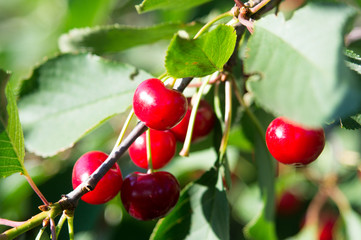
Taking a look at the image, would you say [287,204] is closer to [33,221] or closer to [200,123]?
[200,123]

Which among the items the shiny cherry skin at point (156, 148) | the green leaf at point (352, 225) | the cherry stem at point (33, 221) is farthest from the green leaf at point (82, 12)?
the green leaf at point (352, 225)

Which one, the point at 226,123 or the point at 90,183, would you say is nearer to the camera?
the point at 90,183

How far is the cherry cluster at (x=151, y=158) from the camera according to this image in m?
0.79

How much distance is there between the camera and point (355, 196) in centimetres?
202

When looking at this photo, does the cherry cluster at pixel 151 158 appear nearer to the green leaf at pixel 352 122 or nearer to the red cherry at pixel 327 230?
the green leaf at pixel 352 122

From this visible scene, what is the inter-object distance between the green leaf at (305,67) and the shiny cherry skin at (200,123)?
0.40m

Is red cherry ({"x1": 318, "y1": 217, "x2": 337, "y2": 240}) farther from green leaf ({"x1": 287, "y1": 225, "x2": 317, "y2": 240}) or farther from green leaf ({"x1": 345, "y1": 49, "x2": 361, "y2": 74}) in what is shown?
green leaf ({"x1": 345, "y1": 49, "x2": 361, "y2": 74})

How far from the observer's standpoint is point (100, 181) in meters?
0.88

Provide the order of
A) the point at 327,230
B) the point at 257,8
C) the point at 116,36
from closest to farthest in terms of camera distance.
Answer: the point at 257,8 < the point at 116,36 < the point at 327,230

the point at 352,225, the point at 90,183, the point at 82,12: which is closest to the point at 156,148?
the point at 90,183

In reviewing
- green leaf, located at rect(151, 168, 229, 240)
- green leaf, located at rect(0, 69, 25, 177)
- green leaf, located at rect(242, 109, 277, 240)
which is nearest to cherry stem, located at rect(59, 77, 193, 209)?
green leaf, located at rect(0, 69, 25, 177)

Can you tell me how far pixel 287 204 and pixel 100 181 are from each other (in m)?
1.38

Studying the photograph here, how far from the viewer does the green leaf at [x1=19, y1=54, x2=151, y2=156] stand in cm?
111

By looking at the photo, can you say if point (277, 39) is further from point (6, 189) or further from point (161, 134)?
point (6, 189)
